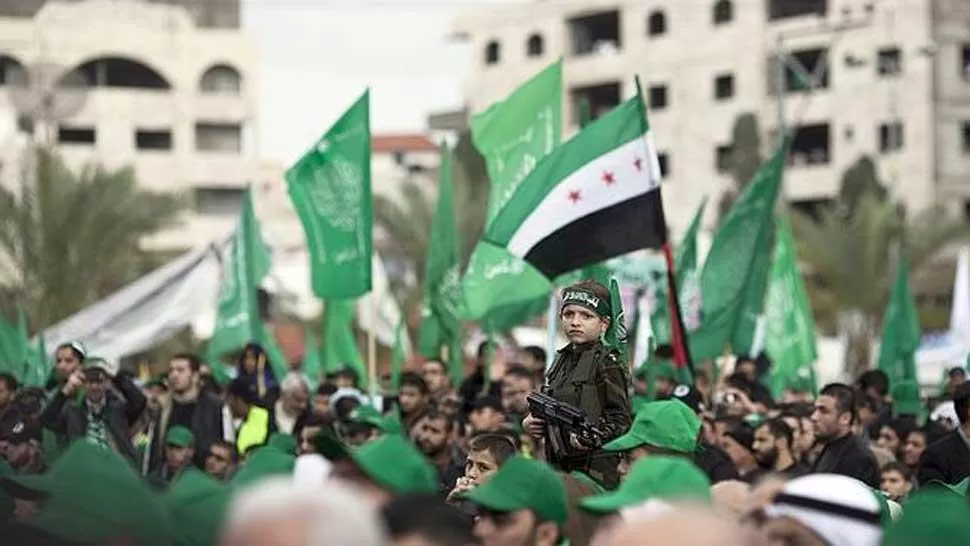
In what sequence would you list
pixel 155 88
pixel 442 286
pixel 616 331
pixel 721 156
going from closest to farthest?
pixel 616 331 < pixel 442 286 < pixel 721 156 < pixel 155 88

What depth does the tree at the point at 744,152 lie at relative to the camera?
60719 millimetres

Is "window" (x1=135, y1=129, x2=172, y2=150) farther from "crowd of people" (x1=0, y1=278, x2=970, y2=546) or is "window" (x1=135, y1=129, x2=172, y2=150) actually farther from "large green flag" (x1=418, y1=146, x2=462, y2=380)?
"crowd of people" (x1=0, y1=278, x2=970, y2=546)

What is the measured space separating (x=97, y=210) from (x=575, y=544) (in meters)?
32.5

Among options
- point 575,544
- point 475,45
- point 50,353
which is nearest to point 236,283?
point 50,353

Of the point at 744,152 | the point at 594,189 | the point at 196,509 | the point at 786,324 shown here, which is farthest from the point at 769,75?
the point at 196,509

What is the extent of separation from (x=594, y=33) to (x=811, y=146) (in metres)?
9.09

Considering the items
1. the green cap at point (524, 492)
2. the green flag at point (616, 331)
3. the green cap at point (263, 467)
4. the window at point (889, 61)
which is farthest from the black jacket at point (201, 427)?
the window at point (889, 61)

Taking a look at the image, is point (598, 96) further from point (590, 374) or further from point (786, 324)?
point (590, 374)

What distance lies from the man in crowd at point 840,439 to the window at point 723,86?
57.6 metres

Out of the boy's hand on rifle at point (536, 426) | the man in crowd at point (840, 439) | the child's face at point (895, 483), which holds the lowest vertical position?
the child's face at point (895, 483)

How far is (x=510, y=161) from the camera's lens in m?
17.2

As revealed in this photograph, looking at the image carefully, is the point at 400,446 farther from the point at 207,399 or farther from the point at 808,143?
the point at 808,143

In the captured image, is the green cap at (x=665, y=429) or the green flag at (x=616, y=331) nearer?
the green cap at (x=665, y=429)

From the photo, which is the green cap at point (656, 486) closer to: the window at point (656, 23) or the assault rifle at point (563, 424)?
the assault rifle at point (563, 424)
